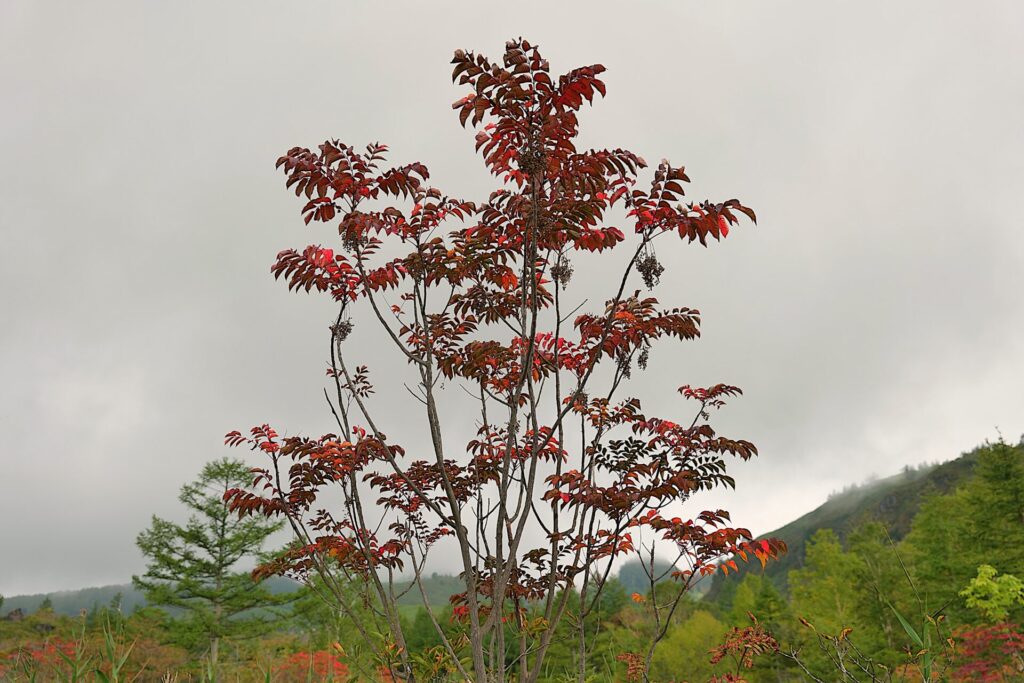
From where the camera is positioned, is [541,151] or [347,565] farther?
[347,565]

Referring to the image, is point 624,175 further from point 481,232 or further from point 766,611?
point 766,611

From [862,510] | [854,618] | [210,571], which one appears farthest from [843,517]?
[210,571]

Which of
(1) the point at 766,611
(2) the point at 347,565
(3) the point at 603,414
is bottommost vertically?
(1) the point at 766,611

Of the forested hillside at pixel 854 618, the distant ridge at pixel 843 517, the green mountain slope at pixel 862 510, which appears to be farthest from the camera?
the green mountain slope at pixel 862 510

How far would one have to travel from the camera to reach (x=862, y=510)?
139 metres

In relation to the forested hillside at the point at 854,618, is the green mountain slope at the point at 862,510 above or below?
below

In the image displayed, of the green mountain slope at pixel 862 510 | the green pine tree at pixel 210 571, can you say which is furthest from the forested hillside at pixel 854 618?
the green mountain slope at pixel 862 510

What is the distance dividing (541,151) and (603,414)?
219 cm

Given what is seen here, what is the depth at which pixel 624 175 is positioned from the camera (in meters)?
3.91

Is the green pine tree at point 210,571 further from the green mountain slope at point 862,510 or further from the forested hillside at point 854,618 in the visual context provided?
the green mountain slope at point 862,510

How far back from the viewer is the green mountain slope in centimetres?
10539

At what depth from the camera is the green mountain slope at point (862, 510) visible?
105394 millimetres

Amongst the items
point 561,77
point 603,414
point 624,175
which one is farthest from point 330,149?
point 603,414

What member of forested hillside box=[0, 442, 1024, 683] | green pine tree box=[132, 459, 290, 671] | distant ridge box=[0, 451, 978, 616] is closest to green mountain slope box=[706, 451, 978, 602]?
distant ridge box=[0, 451, 978, 616]
